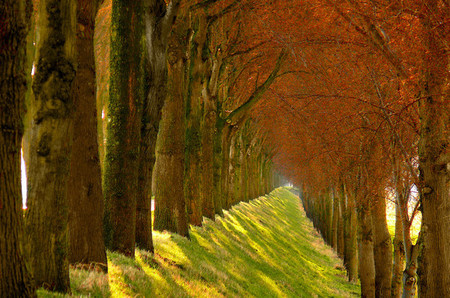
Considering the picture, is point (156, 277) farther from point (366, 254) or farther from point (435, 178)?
point (366, 254)

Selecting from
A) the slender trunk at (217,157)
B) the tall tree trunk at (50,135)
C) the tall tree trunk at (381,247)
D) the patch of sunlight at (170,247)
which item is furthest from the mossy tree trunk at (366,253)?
the tall tree trunk at (50,135)

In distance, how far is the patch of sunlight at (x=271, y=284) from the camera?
12.8m

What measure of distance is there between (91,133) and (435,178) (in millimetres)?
6226

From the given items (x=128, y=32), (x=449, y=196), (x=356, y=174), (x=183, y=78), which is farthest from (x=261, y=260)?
(x=128, y=32)

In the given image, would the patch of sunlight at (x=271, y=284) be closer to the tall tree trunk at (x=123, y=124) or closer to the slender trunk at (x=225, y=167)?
the tall tree trunk at (x=123, y=124)

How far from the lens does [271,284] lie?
523 inches

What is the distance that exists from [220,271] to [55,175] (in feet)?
24.5

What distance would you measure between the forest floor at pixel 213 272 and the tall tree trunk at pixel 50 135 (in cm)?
52

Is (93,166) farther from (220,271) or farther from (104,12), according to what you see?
(104,12)

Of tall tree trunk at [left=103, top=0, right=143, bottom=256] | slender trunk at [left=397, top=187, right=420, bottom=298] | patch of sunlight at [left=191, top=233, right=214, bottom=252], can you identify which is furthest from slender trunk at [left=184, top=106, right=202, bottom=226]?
slender trunk at [left=397, top=187, right=420, bottom=298]

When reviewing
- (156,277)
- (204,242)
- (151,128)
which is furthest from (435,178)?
(204,242)

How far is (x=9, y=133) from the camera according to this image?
3650 mm

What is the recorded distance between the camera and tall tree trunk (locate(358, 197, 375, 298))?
15508 mm

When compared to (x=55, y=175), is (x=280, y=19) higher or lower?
higher
